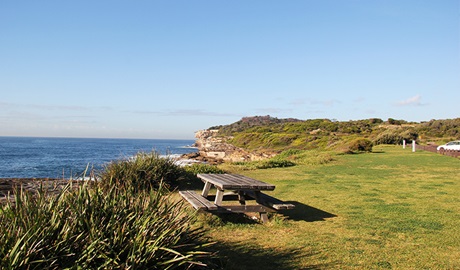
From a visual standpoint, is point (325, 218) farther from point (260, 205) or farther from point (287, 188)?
point (287, 188)

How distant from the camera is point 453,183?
12.4 m

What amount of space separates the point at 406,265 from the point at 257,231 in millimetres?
2382

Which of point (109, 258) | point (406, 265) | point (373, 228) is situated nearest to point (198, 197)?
point (373, 228)

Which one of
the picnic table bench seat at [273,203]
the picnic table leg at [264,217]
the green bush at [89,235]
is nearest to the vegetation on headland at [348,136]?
the picnic table bench seat at [273,203]

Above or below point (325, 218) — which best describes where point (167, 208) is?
above

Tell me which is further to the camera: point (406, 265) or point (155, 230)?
point (406, 265)

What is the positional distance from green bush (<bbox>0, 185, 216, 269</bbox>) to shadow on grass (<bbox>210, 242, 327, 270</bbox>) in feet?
3.21

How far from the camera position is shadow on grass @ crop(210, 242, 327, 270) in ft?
15.7

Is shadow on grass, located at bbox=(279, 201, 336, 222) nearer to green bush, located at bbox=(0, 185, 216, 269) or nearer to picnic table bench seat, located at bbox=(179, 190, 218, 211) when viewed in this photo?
picnic table bench seat, located at bbox=(179, 190, 218, 211)

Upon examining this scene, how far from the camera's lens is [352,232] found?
21.5ft

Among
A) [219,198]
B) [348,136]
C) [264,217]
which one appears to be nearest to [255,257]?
[264,217]

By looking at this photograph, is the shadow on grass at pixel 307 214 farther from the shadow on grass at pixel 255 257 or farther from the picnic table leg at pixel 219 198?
the shadow on grass at pixel 255 257

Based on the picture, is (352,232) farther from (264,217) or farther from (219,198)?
(219,198)

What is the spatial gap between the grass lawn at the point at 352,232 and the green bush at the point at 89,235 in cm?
132
